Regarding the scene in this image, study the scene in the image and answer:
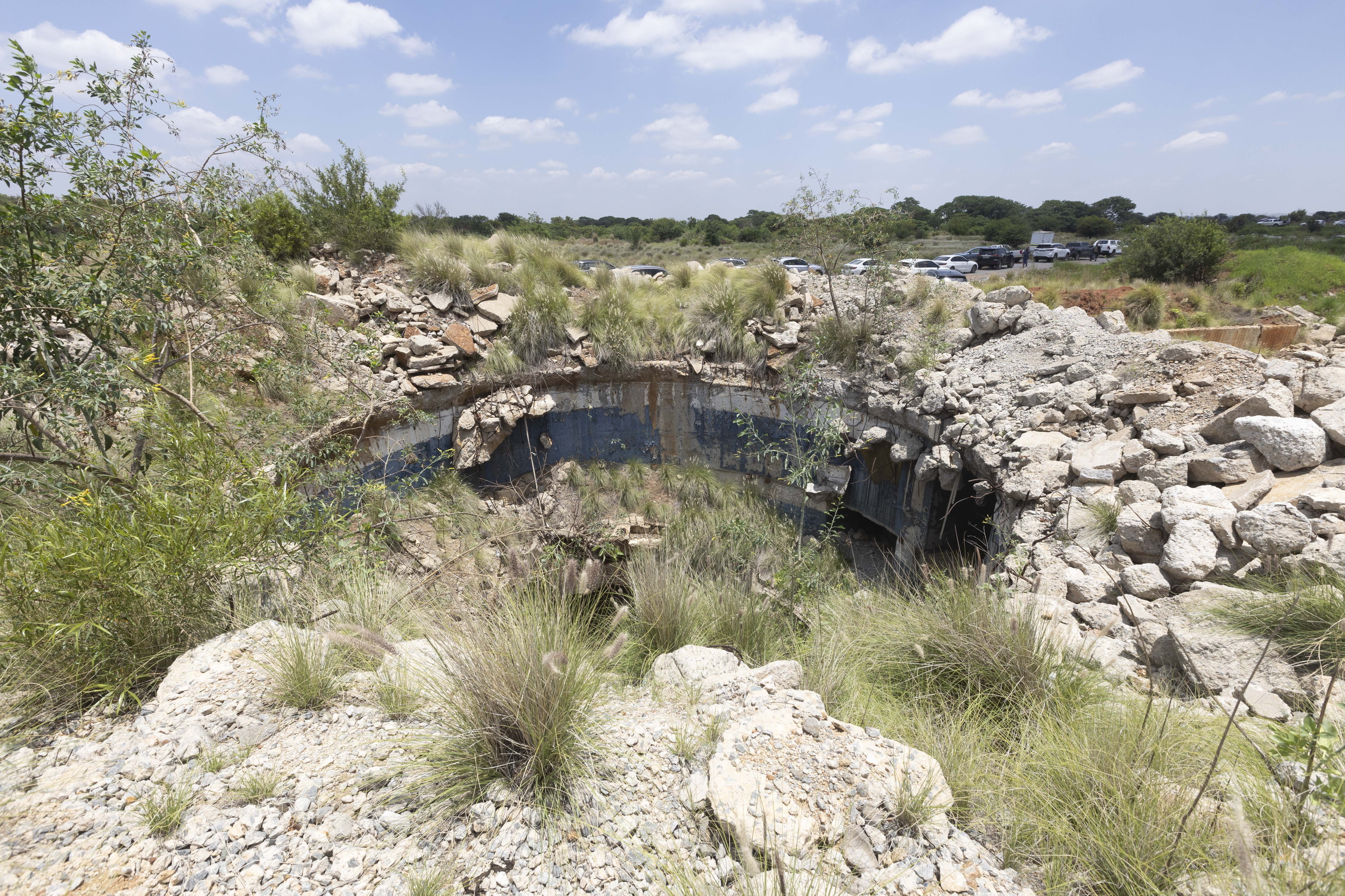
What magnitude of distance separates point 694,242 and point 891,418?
84.3 ft

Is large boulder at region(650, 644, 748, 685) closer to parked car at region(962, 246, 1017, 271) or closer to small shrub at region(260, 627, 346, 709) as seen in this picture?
small shrub at region(260, 627, 346, 709)

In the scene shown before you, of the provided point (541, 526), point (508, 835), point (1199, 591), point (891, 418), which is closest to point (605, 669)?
point (508, 835)

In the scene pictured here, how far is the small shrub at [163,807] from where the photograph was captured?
182cm

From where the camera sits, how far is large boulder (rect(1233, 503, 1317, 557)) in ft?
10.5

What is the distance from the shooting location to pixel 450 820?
6.34 feet

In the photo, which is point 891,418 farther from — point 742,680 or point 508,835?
point 508,835

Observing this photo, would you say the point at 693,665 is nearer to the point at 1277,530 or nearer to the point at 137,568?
the point at 137,568

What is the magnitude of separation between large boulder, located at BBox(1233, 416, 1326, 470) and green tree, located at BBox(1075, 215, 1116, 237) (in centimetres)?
4343

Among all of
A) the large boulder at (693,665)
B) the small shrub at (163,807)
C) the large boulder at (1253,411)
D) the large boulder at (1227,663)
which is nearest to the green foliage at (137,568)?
the small shrub at (163,807)

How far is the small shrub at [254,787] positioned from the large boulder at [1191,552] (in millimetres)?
4748

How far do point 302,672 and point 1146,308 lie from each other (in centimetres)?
1222

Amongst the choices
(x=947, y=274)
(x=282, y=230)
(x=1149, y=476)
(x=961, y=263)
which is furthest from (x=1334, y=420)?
(x=961, y=263)

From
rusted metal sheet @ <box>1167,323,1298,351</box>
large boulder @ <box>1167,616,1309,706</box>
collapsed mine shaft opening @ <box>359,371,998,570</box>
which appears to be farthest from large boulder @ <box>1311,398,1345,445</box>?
collapsed mine shaft opening @ <box>359,371,998,570</box>

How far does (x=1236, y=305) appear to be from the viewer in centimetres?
1095
